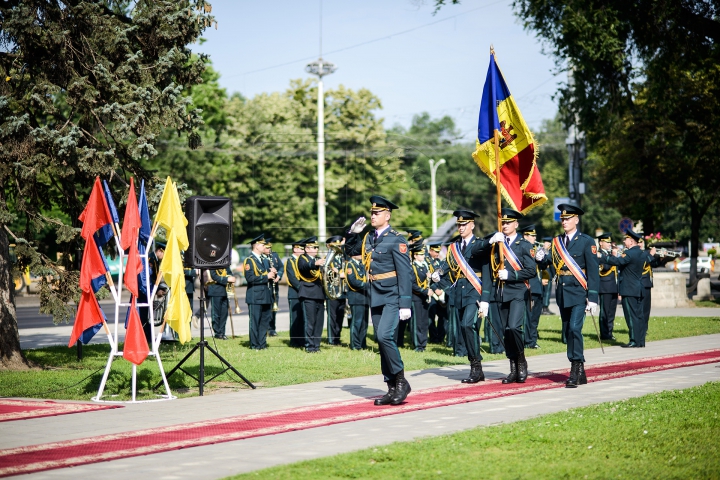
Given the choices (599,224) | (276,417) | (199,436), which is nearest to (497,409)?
(276,417)

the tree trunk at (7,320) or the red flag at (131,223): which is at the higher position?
the red flag at (131,223)

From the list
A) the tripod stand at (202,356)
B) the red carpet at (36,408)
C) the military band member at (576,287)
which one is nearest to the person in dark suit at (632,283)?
the military band member at (576,287)

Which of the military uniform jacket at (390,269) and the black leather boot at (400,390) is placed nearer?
the black leather boot at (400,390)

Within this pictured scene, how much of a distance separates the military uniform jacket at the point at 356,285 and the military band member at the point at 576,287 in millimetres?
5483

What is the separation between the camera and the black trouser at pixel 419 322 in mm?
17031

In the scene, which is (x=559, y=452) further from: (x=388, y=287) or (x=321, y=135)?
(x=321, y=135)

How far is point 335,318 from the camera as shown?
18.5 m

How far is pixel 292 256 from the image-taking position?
1800cm

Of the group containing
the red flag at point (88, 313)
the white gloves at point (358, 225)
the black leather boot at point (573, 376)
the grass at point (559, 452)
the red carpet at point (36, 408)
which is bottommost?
the grass at point (559, 452)

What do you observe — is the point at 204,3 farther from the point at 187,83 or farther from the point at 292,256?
the point at 292,256

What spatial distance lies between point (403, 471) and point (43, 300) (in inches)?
366

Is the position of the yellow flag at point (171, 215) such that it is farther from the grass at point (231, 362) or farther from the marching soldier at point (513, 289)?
the marching soldier at point (513, 289)

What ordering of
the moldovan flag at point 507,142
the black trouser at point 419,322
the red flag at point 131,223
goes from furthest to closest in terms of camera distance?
the black trouser at point 419,322 → the moldovan flag at point 507,142 → the red flag at point 131,223

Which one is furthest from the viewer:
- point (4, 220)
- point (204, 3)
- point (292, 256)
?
point (292, 256)
